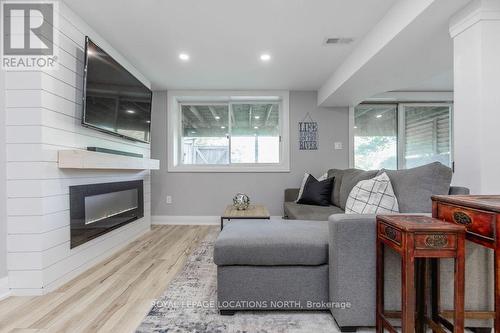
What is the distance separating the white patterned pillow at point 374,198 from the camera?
194 centimetres

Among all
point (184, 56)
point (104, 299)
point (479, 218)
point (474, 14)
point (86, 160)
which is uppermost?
point (184, 56)

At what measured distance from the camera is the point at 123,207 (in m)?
3.12

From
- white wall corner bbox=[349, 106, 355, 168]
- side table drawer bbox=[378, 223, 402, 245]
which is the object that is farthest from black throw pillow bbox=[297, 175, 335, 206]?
side table drawer bbox=[378, 223, 402, 245]

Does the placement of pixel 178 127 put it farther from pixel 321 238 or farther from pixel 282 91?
pixel 321 238

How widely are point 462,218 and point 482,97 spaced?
85 cm

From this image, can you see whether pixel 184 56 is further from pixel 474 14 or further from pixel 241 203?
pixel 474 14

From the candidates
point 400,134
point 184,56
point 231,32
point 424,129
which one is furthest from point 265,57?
point 424,129

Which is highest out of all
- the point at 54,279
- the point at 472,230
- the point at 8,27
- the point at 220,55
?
the point at 220,55

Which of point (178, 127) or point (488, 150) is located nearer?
point (488, 150)

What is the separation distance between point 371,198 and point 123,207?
8.86 ft

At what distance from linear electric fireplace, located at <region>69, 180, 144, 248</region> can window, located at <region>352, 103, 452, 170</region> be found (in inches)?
145

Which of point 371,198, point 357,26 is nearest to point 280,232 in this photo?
point 371,198

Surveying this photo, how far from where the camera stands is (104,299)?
1.83 metres

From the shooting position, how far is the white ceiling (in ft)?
6.93
